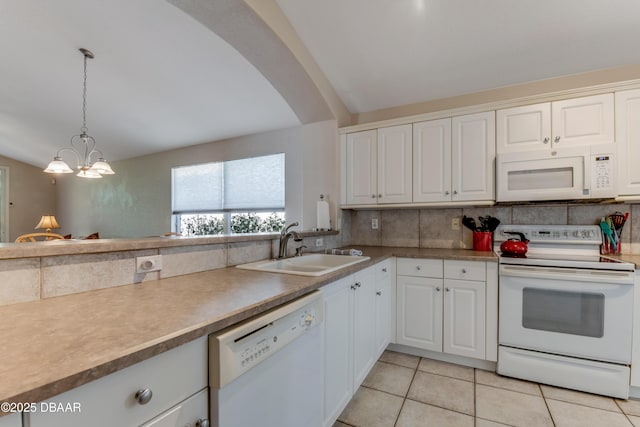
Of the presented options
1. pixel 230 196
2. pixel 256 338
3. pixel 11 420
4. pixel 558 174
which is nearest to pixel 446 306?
pixel 558 174

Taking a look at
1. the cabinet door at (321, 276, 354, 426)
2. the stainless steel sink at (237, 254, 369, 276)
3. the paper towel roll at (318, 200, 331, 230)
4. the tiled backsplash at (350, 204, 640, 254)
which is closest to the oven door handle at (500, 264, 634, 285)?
the tiled backsplash at (350, 204, 640, 254)

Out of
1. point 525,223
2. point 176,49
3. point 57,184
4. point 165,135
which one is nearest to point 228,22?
point 176,49

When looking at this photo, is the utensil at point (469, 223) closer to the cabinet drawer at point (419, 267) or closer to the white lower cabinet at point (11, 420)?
the cabinet drawer at point (419, 267)

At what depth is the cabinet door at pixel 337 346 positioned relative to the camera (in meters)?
1.44

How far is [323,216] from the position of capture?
282 centimetres

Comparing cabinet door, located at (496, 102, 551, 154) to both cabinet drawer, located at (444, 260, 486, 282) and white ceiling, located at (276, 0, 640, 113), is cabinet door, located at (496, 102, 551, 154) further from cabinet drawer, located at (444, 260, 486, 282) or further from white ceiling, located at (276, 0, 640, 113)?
cabinet drawer, located at (444, 260, 486, 282)

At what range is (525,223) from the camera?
253 cm

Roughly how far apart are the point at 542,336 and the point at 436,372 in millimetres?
770

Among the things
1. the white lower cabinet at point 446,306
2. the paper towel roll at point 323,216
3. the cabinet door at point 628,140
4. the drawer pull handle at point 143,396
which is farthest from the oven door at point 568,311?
the drawer pull handle at point 143,396

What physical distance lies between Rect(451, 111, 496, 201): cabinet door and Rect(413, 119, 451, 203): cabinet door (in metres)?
0.06

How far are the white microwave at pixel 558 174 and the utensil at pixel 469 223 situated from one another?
1.31ft

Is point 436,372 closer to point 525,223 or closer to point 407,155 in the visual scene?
point 525,223

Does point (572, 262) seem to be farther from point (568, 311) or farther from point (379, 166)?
point (379, 166)

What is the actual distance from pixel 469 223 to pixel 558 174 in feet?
2.48
